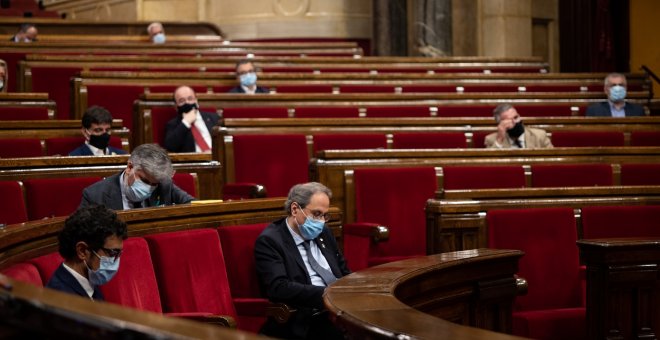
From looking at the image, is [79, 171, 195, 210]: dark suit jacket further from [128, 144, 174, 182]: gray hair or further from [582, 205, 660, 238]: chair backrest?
[582, 205, 660, 238]: chair backrest

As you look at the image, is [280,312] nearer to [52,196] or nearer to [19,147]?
[52,196]

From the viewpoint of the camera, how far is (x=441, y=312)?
9.54 feet

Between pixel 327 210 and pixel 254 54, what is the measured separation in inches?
195

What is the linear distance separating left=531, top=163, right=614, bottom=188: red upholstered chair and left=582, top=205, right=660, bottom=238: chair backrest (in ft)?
2.05

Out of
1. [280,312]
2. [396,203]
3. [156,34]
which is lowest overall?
[280,312]

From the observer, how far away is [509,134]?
5.27m

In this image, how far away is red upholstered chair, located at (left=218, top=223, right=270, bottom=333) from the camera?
3410 mm

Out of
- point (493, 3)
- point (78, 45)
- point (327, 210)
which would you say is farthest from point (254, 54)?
point (327, 210)

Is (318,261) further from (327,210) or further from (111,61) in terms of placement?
(111,61)

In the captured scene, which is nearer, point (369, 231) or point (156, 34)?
point (369, 231)

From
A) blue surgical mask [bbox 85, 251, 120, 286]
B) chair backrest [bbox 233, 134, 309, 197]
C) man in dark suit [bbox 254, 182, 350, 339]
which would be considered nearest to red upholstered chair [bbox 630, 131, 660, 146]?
chair backrest [bbox 233, 134, 309, 197]

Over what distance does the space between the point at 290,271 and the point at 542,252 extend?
964 millimetres

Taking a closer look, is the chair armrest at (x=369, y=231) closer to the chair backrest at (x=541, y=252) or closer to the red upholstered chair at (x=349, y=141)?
the chair backrest at (x=541, y=252)

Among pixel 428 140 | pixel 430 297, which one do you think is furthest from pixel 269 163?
pixel 430 297
